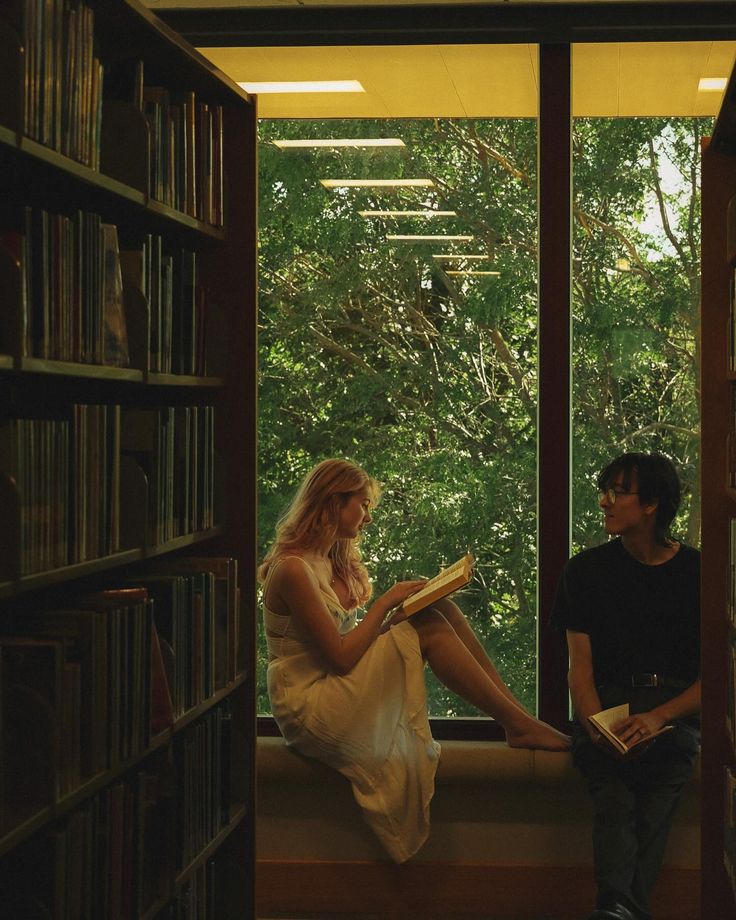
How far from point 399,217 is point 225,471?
4.10 feet

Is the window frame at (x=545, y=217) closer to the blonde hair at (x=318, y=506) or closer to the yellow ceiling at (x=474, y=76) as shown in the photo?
the yellow ceiling at (x=474, y=76)

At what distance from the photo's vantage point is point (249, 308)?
8.98 feet

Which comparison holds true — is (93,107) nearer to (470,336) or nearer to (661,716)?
(470,336)

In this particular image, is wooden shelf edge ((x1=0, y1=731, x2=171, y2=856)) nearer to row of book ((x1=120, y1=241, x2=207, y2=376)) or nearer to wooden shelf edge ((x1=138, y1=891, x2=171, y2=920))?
wooden shelf edge ((x1=138, y1=891, x2=171, y2=920))

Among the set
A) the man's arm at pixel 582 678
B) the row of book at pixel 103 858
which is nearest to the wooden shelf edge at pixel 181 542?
the row of book at pixel 103 858

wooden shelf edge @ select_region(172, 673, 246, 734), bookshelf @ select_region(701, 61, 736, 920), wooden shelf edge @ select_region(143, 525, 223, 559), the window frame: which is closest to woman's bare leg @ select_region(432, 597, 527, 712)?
the window frame

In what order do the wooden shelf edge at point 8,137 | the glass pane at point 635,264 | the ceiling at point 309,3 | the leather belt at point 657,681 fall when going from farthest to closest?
the glass pane at point 635,264 < the ceiling at point 309,3 < the leather belt at point 657,681 < the wooden shelf edge at point 8,137

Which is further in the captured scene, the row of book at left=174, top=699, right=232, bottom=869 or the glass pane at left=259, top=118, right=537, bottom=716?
the glass pane at left=259, top=118, right=537, bottom=716

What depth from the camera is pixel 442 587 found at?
3061 millimetres

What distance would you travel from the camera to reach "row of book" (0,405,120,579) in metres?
1.73

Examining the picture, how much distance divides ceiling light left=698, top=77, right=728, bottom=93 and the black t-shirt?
1.38 m

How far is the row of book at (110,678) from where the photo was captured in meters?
1.80

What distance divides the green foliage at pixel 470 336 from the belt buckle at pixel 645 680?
0.45 m

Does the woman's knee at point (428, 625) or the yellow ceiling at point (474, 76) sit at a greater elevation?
the yellow ceiling at point (474, 76)
